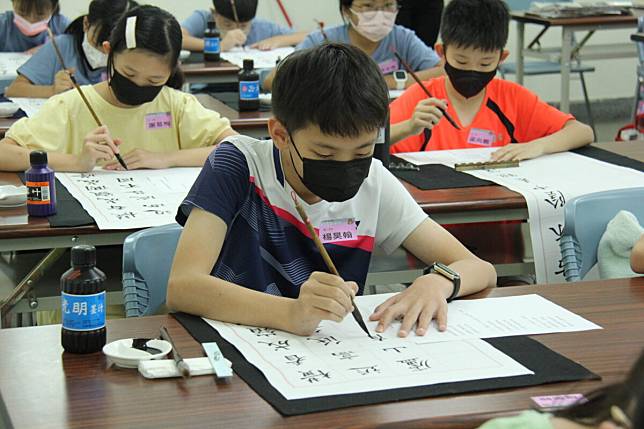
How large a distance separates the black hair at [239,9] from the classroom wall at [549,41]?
4.88ft

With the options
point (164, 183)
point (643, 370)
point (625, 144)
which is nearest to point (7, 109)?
point (164, 183)

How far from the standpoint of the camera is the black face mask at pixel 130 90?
2.95 m

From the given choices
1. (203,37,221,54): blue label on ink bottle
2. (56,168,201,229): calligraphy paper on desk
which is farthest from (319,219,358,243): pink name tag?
(203,37,221,54): blue label on ink bottle

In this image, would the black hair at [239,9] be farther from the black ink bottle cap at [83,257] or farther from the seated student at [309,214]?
the black ink bottle cap at [83,257]

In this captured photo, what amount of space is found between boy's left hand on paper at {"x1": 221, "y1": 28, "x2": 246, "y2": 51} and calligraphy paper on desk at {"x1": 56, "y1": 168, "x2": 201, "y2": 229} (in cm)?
276

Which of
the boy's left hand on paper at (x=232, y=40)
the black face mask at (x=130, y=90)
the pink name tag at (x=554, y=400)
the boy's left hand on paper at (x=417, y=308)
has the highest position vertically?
the boy's left hand on paper at (x=232, y=40)

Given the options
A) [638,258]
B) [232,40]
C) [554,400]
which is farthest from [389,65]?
[554,400]

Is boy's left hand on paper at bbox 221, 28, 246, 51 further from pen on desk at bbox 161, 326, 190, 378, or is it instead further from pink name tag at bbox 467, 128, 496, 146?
pen on desk at bbox 161, 326, 190, 378

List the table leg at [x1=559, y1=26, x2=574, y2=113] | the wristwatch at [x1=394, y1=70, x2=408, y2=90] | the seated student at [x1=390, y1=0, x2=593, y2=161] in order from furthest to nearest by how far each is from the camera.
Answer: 1. the table leg at [x1=559, y1=26, x2=574, y2=113]
2. the wristwatch at [x1=394, y1=70, x2=408, y2=90]
3. the seated student at [x1=390, y1=0, x2=593, y2=161]

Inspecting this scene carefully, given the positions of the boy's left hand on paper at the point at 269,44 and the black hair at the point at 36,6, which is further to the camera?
the boy's left hand on paper at the point at 269,44

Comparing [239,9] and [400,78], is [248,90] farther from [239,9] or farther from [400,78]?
[239,9]

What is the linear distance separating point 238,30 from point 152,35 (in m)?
2.86

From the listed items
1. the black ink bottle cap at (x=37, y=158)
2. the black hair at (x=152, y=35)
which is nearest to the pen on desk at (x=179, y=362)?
the black ink bottle cap at (x=37, y=158)

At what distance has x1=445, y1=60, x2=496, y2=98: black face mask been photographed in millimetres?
3191
